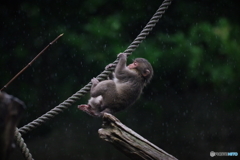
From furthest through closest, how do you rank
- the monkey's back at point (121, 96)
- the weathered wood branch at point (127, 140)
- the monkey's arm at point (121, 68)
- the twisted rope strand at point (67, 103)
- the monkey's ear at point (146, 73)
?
the monkey's ear at point (146, 73)
the monkey's arm at point (121, 68)
the monkey's back at point (121, 96)
the twisted rope strand at point (67, 103)
the weathered wood branch at point (127, 140)

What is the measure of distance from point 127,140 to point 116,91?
1474 millimetres

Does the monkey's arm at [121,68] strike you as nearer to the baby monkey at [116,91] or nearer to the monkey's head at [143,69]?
the baby monkey at [116,91]

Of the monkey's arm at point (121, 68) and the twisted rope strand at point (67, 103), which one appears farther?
the monkey's arm at point (121, 68)

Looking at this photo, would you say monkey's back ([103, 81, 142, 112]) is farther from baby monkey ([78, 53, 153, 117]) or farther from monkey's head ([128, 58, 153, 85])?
monkey's head ([128, 58, 153, 85])

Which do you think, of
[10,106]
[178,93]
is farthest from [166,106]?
[10,106]

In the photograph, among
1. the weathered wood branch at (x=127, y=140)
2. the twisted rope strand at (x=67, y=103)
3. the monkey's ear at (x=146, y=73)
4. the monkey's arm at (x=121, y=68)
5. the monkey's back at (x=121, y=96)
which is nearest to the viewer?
the weathered wood branch at (x=127, y=140)

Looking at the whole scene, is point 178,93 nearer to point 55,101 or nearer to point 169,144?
point 169,144

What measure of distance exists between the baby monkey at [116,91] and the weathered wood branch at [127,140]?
1275mm

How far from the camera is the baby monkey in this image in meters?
4.75

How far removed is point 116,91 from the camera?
15.7 ft

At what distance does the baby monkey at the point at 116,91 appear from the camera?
4746 mm

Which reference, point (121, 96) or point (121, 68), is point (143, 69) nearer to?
point (121, 68)

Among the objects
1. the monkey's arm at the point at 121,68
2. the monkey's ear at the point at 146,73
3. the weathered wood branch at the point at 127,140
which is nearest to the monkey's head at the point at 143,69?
the monkey's ear at the point at 146,73

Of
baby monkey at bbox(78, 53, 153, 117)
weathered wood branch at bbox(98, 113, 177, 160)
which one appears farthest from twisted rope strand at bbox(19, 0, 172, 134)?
weathered wood branch at bbox(98, 113, 177, 160)
